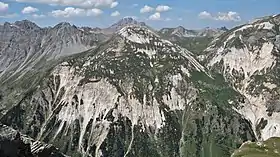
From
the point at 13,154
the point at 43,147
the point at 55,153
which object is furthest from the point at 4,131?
the point at 55,153

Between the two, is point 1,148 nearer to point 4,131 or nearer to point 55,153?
point 4,131

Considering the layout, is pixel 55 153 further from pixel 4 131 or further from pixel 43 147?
pixel 4 131

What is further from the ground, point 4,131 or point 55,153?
point 4,131

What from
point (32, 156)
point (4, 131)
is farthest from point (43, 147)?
point (4, 131)

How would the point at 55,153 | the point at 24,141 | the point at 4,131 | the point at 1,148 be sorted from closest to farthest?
the point at 1,148, the point at 4,131, the point at 24,141, the point at 55,153

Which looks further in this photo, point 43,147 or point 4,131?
point 43,147

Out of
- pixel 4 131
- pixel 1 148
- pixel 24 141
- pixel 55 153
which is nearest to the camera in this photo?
pixel 1 148

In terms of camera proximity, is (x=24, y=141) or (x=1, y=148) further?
(x=24, y=141)

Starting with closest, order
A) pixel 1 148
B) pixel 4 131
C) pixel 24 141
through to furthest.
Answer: pixel 1 148, pixel 4 131, pixel 24 141
